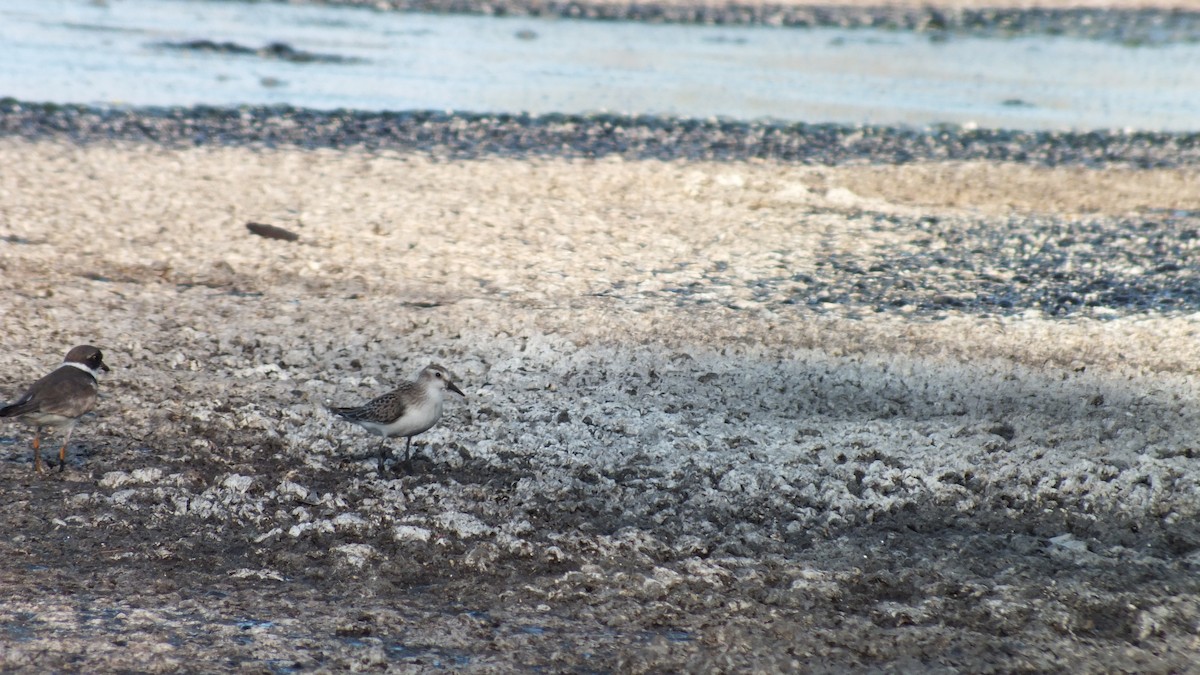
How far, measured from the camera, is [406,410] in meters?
6.30

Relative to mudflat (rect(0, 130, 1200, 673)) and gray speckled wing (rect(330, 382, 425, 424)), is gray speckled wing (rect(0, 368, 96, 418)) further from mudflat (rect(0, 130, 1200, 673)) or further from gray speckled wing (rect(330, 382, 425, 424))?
gray speckled wing (rect(330, 382, 425, 424))

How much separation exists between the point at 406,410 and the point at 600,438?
1124 millimetres

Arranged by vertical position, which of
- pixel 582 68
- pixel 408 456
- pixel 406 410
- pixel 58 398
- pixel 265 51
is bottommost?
pixel 408 456

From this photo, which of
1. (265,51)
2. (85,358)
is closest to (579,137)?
(85,358)

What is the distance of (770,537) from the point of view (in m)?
5.96

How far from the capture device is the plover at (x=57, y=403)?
19.7 feet

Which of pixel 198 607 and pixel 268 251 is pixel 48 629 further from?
pixel 268 251

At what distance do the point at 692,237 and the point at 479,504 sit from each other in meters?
4.51

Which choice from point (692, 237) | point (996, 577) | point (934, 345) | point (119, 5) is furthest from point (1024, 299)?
point (119, 5)

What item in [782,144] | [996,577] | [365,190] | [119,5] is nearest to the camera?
[996,577]

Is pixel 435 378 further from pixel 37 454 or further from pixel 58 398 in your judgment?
pixel 37 454

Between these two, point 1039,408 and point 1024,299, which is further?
point 1024,299

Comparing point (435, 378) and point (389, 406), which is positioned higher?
point (435, 378)

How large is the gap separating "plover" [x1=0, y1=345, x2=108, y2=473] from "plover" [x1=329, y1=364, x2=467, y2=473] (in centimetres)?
126
